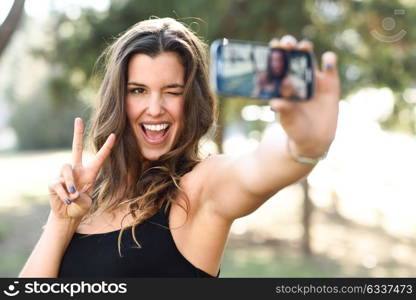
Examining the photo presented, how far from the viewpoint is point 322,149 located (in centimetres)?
135

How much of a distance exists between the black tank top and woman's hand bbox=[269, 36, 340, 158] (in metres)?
0.67

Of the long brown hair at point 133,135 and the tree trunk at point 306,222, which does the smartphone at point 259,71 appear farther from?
the tree trunk at point 306,222

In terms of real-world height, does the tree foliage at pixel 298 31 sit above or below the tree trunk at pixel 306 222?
above

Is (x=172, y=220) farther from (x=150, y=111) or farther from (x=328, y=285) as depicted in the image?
(x=328, y=285)

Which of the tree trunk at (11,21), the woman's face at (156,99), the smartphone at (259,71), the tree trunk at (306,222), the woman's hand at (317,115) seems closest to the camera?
the smartphone at (259,71)

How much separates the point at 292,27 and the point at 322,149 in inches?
269

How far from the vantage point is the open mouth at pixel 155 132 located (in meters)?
1.96

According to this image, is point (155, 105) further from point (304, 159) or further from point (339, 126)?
point (339, 126)

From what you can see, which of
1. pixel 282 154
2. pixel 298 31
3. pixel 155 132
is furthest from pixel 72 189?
pixel 298 31

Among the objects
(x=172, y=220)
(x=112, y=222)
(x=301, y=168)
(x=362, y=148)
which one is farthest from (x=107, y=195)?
(x=362, y=148)

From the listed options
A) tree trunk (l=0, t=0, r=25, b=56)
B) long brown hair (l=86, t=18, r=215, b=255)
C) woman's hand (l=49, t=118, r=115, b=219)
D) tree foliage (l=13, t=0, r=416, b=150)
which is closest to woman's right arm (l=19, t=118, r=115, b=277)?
woman's hand (l=49, t=118, r=115, b=219)

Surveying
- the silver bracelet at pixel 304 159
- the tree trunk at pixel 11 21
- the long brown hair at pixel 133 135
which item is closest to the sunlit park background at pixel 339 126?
the tree trunk at pixel 11 21

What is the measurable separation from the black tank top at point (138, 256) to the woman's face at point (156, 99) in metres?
0.25

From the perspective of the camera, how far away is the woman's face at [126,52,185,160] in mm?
1913
